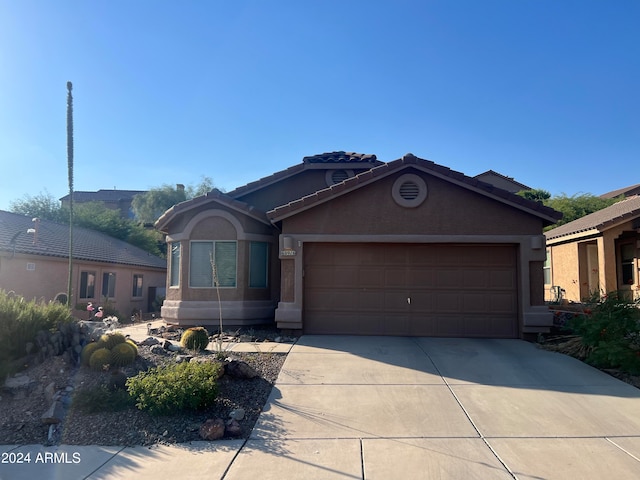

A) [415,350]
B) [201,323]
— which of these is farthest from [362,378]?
[201,323]

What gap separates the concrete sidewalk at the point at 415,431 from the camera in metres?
4.82

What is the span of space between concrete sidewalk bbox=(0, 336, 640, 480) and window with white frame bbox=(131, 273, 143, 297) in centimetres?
2139

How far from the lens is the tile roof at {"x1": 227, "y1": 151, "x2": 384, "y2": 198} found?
594 inches

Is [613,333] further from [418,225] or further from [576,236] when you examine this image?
[576,236]

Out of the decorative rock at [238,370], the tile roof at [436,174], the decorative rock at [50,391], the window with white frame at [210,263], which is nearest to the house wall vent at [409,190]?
the tile roof at [436,174]

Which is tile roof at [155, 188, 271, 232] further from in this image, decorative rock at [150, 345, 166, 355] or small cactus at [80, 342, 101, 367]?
small cactus at [80, 342, 101, 367]

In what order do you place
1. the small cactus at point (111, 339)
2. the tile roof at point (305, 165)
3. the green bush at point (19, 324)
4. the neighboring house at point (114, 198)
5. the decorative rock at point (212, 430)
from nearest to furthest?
the decorative rock at point (212, 430) < the green bush at point (19, 324) < the small cactus at point (111, 339) < the tile roof at point (305, 165) < the neighboring house at point (114, 198)

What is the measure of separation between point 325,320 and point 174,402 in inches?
236

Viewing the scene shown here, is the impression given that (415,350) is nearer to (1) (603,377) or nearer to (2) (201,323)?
(1) (603,377)

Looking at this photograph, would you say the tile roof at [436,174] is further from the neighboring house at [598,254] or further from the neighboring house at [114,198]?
the neighboring house at [114,198]

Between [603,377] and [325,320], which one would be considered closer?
[603,377]

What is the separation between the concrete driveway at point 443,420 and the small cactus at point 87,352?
3.06 metres

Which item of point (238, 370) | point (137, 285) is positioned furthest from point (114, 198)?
point (238, 370)

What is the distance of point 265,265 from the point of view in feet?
43.5
